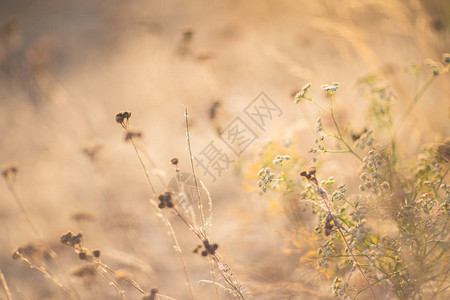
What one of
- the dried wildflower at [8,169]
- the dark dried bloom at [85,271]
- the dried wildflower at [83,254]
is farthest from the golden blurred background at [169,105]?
the dried wildflower at [83,254]

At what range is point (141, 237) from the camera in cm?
312

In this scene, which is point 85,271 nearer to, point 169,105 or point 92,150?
point 92,150

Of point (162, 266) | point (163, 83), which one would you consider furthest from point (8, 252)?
point (163, 83)

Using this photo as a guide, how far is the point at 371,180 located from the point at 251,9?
623cm

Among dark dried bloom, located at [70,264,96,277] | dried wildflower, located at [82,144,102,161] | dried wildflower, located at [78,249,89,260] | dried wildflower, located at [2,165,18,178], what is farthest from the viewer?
dried wildflower, located at [82,144,102,161]

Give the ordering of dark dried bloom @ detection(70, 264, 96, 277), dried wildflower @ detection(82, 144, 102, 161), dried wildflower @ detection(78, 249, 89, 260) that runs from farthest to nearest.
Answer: dried wildflower @ detection(82, 144, 102, 161), dark dried bloom @ detection(70, 264, 96, 277), dried wildflower @ detection(78, 249, 89, 260)

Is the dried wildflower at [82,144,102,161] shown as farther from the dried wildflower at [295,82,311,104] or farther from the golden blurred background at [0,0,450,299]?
the dried wildflower at [295,82,311,104]

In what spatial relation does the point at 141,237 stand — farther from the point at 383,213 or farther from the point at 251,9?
the point at 251,9

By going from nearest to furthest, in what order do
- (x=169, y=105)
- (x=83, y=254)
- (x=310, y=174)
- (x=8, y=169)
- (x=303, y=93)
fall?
(x=310, y=174) → (x=83, y=254) → (x=303, y=93) → (x=8, y=169) → (x=169, y=105)

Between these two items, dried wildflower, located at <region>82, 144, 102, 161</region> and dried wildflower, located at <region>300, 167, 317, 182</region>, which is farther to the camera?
dried wildflower, located at <region>82, 144, 102, 161</region>

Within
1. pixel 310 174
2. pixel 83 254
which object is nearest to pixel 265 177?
pixel 310 174

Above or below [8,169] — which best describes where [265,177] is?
below

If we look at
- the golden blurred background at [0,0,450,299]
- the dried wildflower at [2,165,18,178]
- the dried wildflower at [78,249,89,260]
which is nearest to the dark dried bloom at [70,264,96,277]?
the golden blurred background at [0,0,450,299]

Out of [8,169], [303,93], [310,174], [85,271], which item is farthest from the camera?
[8,169]
